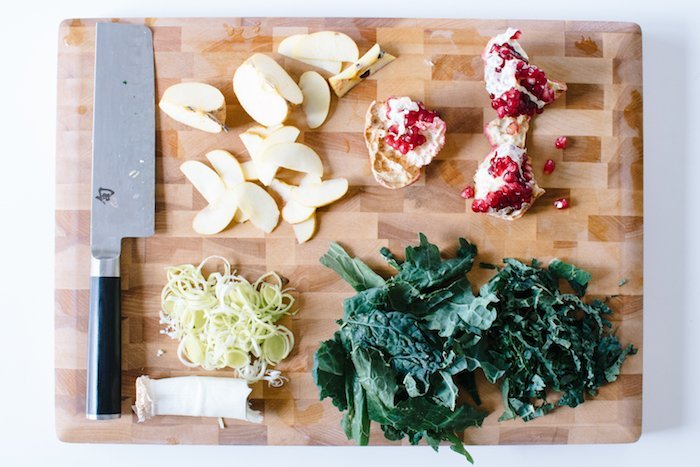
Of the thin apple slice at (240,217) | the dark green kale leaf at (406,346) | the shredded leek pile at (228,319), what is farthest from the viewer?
the thin apple slice at (240,217)

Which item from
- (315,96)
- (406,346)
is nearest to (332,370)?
(406,346)

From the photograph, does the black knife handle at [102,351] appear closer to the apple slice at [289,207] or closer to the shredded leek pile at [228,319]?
the shredded leek pile at [228,319]

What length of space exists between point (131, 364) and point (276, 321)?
28.2 inches

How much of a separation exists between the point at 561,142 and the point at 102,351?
7.42 feet

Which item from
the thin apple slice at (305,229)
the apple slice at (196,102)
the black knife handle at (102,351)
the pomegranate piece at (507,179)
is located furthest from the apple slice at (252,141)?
the pomegranate piece at (507,179)

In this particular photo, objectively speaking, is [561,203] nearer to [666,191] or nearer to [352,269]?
[666,191]

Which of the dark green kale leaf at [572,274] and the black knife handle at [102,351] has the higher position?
the dark green kale leaf at [572,274]

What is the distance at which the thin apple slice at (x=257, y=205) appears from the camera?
279cm

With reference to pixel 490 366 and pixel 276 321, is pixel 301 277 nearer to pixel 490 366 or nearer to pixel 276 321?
pixel 276 321

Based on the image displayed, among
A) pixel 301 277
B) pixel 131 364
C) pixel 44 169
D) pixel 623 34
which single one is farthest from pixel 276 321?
pixel 623 34

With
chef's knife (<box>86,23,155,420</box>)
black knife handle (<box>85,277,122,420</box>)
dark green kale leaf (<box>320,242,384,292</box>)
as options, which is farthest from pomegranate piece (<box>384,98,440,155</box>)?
black knife handle (<box>85,277,122,420</box>)

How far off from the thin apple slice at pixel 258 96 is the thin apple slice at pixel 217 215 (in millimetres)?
367

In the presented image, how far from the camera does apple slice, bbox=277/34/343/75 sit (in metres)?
2.80

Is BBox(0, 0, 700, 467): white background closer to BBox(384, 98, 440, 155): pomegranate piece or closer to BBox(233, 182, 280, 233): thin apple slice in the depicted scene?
BBox(384, 98, 440, 155): pomegranate piece
